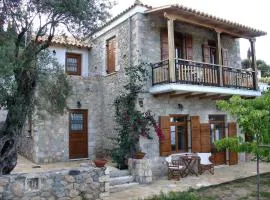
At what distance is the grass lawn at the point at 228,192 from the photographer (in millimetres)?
7879

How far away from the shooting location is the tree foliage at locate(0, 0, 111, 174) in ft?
22.6

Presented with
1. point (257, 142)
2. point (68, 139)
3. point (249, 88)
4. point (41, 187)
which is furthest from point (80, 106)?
point (257, 142)

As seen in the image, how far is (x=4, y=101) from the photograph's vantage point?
6.87 metres

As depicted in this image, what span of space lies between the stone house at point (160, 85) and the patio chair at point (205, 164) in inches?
20.6

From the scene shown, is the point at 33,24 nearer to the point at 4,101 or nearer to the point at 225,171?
the point at 4,101

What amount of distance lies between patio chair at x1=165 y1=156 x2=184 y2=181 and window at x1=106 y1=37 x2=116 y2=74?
4.57m

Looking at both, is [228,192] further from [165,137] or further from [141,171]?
[165,137]

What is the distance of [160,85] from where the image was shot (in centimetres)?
1093

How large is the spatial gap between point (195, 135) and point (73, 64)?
6.68 metres

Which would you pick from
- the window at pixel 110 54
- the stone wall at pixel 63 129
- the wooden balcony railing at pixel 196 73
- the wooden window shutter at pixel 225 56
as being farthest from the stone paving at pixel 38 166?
the wooden window shutter at pixel 225 56

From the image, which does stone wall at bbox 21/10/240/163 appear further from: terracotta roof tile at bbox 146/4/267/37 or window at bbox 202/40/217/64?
terracotta roof tile at bbox 146/4/267/37

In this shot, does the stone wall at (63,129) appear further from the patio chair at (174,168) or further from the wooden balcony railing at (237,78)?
the wooden balcony railing at (237,78)

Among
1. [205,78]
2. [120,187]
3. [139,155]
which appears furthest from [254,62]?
[120,187]

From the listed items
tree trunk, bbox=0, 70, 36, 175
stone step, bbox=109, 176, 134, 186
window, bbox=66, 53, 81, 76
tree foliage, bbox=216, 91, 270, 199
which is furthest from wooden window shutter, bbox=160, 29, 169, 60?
tree trunk, bbox=0, 70, 36, 175
